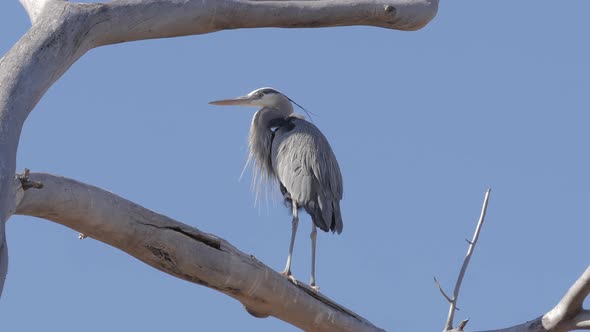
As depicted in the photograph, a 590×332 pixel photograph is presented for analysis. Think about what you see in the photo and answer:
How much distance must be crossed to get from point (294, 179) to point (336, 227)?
602 millimetres

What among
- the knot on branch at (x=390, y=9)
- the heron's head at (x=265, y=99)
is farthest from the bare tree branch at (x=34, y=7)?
the heron's head at (x=265, y=99)

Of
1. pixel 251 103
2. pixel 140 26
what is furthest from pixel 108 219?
pixel 251 103

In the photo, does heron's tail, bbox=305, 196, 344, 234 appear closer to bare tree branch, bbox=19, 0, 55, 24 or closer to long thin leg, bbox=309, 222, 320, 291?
long thin leg, bbox=309, 222, 320, 291

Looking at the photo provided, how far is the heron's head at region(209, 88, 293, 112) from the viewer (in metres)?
10.6

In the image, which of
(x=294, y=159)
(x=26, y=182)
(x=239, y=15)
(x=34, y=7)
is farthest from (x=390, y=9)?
(x=294, y=159)

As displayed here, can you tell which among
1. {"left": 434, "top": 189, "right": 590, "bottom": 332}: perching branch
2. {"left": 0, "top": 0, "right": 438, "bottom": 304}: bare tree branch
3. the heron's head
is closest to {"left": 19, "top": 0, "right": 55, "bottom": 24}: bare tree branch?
{"left": 0, "top": 0, "right": 438, "bottom": 304}: bare tree branch

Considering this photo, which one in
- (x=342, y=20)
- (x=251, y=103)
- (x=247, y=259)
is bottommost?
(x=247, y=259)

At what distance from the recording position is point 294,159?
9742mm

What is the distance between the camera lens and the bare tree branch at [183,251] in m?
5.79

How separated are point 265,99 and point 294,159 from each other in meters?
1.09

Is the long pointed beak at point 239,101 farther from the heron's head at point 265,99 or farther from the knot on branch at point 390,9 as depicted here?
the knot on branch at point 390,9

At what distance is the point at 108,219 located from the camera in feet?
19.6

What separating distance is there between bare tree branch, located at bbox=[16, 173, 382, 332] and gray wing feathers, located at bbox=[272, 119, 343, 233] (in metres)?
2.19

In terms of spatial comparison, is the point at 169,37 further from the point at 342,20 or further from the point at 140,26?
the point at 342,20
